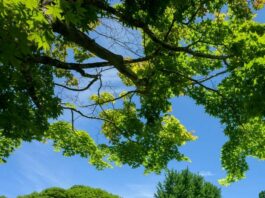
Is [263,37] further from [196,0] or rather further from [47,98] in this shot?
[47,98]

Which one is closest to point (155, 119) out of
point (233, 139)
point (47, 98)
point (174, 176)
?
point (233, 139)

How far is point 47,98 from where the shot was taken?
642 inches

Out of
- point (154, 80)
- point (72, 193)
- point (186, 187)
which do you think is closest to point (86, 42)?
point (154, 80)

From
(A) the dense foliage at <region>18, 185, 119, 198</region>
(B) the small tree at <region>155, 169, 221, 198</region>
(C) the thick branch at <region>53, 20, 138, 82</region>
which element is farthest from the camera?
(B) the small tree at <region>155, 169, 221, 198</region>

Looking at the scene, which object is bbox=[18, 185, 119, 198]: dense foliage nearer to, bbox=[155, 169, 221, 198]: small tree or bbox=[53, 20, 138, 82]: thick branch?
bbox=[155, 169, 221, 198]: small tree

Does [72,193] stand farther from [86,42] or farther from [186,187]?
[86,42]

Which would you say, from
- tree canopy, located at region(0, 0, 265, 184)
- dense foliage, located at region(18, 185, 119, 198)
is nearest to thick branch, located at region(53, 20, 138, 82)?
tree canopy, located at region(0, 0, 265, 184)

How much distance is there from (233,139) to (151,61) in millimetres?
5106

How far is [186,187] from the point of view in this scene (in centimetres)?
4641

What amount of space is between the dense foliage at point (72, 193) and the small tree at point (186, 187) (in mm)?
10693

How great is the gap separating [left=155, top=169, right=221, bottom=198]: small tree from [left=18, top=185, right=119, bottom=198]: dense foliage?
35.1 feet

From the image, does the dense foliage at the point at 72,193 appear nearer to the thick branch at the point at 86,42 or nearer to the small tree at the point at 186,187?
the small tree at the point at 186,187

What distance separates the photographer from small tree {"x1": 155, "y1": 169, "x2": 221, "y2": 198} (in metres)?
46.1

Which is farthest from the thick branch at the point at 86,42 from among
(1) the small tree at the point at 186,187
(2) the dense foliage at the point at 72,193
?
(1) the small tree at the point at 186,187
